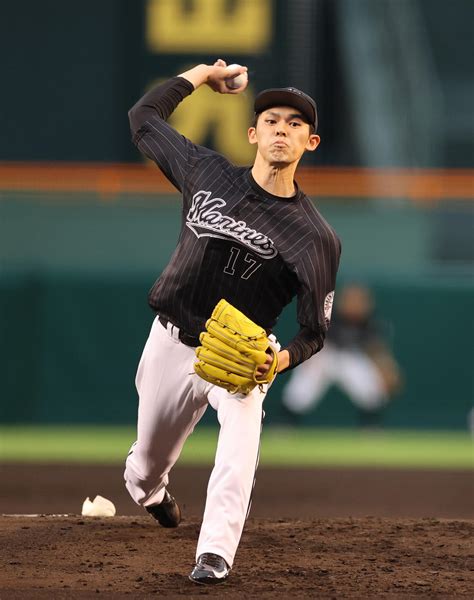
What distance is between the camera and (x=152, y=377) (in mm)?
4832

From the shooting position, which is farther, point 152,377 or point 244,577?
point 152,377

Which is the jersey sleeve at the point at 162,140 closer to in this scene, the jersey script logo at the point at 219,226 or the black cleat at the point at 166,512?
the jersey script logo at the point at 219,226

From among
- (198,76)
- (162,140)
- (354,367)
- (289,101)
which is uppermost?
(198,76)

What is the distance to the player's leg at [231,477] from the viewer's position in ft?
14.2

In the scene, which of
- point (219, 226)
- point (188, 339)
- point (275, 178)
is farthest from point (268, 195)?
point (188, 339)

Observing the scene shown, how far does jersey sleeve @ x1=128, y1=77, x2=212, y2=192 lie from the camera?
4746 mm

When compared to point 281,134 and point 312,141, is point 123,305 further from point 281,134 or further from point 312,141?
point 281,134

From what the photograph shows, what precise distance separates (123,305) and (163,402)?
6.36 meters

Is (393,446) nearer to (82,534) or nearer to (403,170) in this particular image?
(403,170)

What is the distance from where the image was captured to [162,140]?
188 inches

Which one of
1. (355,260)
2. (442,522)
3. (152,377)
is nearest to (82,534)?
(152,377)

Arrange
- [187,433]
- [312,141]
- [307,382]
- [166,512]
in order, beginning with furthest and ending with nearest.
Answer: [307,382], [166,512], [187,433], [312,141]

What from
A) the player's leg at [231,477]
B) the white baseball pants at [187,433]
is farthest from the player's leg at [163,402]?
the player's leg at [231,477]

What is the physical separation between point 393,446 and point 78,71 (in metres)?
4.21
